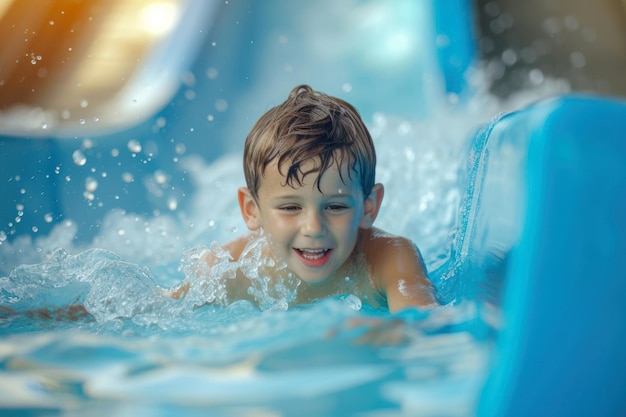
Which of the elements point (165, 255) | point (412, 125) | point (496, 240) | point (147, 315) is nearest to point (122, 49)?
point (165, 255)

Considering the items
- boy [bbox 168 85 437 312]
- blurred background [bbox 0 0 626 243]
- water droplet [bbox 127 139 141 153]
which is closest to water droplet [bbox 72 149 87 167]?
blurred background [bbox 0 0 626 243]

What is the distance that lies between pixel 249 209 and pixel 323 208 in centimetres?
23

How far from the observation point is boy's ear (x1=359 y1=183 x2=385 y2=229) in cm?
149

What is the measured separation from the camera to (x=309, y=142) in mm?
1402

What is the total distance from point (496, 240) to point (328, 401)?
1.06ft

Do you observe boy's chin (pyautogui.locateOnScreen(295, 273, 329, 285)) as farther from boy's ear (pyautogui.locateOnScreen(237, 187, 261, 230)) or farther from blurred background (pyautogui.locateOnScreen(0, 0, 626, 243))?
blurred background (pyautogui.locateOnScreen(0, 0, 626, 243))

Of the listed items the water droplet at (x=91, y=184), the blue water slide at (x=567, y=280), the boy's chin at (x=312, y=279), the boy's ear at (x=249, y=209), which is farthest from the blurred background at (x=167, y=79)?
the blue water slide at (x=567, y=280)

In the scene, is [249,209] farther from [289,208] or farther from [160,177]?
[160,177]

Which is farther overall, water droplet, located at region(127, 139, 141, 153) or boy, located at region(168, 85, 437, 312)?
water droplet, located at region(127, 139, 141, 153)

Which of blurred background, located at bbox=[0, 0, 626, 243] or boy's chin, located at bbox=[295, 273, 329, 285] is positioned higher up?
blurred background, located at bbox=[0, 0, 626, 243]

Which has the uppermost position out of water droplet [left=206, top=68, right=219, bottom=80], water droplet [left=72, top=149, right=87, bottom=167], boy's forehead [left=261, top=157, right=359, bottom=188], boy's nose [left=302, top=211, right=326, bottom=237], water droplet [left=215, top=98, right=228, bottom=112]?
water droplet [left=206, top=68, right=219, bottom=80]

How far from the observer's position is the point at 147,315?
1.39 meters

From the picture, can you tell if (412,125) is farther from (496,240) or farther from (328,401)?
(328,401)

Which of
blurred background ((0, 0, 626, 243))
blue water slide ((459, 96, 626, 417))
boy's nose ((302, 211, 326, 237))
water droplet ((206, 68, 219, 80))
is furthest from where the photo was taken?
A: water droplet ((206, 68, 219, 80))
